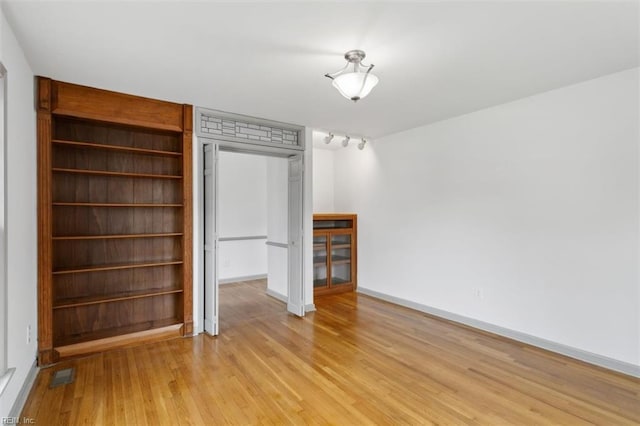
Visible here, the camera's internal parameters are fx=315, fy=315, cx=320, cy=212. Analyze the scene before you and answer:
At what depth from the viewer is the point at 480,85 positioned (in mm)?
2967

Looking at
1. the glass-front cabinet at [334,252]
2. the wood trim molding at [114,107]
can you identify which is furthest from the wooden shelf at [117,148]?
the glass-front cabinet at [334,252]

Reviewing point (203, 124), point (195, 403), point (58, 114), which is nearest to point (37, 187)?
point (58, 114)

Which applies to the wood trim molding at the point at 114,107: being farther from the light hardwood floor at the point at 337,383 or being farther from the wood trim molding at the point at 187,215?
the light hardwood floor at the point at 337,383

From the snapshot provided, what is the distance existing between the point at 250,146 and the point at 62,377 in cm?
282

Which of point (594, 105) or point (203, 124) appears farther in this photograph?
point (203, 124)

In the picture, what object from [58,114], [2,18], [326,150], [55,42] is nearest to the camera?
[2,18]

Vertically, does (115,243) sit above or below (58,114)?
below

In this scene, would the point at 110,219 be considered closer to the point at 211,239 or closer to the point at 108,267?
the point at 108,267

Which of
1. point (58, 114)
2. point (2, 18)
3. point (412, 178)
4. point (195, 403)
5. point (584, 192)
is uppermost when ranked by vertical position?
point (2, 18)

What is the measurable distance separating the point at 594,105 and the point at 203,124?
3.87 m

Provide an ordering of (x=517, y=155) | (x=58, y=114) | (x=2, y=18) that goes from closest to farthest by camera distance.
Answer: (x=2, y=18), (x=58, y=114), (x=517, y=155)

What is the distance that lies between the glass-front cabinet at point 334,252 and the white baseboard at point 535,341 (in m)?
1.00

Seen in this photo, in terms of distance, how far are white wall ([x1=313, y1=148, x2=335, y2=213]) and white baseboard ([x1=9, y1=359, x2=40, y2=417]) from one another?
433 cm

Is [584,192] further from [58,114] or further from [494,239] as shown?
[58,114]
